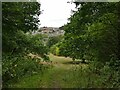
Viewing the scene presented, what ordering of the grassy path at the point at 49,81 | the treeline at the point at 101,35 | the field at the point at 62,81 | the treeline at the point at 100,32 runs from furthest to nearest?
the grassy path at the point at 49,81
the field at the point at 62,81
the treeline at the point at 100,32
the treeline at the point at 101,35

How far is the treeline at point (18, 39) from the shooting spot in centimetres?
1562

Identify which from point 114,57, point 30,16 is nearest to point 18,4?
point 30,16

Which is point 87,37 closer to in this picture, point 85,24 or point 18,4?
point 85,24

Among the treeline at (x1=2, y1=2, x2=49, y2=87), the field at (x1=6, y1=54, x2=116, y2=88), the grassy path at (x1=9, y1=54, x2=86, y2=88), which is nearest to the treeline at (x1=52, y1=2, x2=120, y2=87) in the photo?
the field at (x1=6, y1=54, x2=116, y2=88)

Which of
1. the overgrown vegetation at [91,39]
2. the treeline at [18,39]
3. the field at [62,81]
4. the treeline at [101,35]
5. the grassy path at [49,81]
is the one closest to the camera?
the overgrown vegetation at [91,39]

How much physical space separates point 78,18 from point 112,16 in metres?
4.14

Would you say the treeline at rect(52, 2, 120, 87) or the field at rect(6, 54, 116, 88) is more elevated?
the treeline at rect(52, 2, 120, 87)

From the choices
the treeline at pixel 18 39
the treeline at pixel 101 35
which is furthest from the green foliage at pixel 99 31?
the treeline at pixel 18 39

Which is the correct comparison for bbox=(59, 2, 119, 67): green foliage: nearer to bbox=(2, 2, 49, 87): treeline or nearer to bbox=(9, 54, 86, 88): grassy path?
bbox=(9, 54, 86, 88): grassy path

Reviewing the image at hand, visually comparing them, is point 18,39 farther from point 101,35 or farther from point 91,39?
point 101,35

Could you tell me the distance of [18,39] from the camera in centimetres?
2095

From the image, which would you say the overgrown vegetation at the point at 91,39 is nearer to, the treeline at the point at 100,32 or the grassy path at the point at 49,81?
the treeline at the point at 100,32

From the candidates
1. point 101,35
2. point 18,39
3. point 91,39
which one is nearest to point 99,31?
point 101,35

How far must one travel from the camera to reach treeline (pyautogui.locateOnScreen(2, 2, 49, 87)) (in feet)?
51.3
